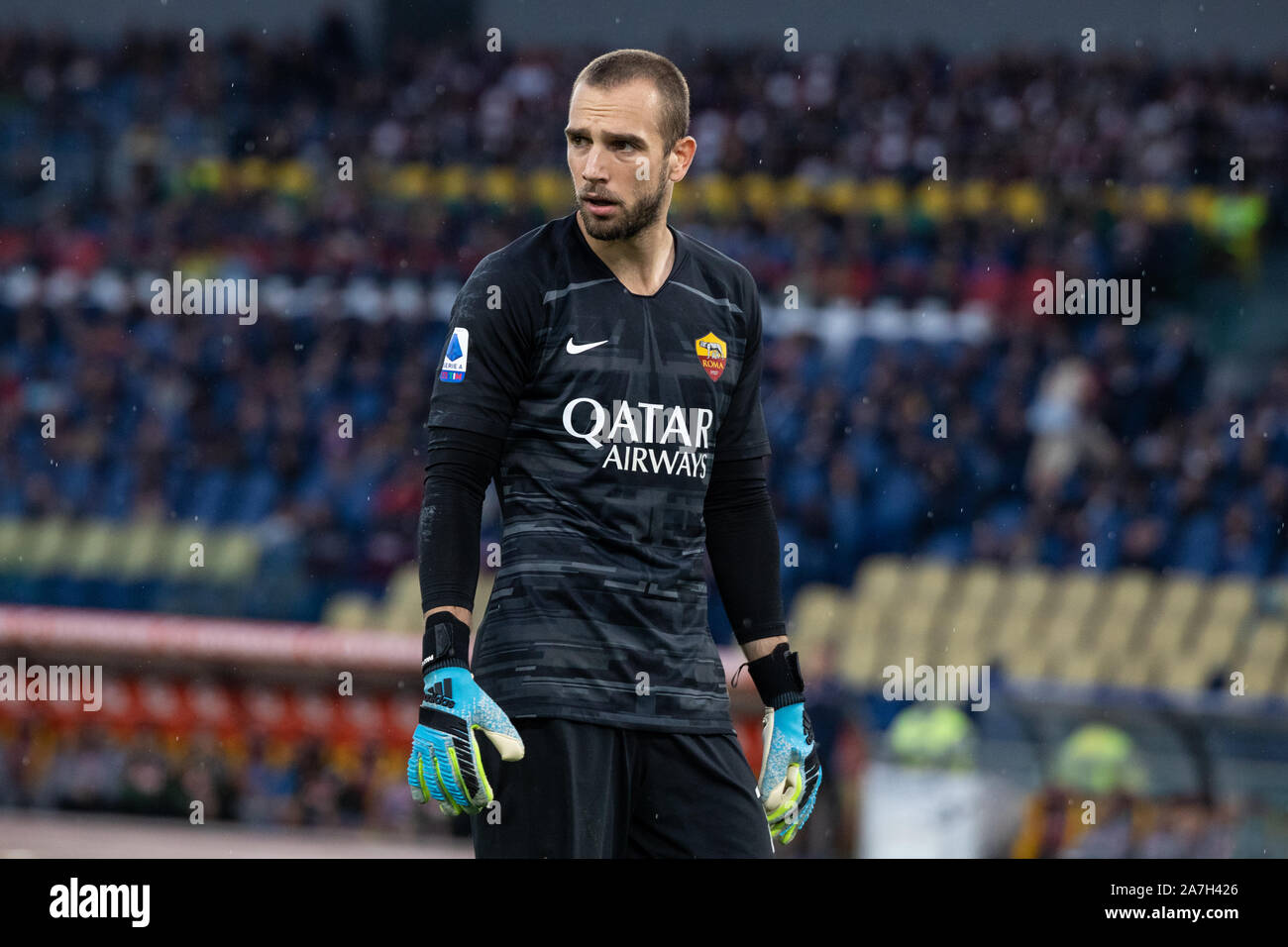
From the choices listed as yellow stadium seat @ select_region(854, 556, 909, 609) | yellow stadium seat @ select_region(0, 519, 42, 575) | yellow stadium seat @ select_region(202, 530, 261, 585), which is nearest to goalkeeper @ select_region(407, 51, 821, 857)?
yellow stadium seat @ select_region(854, 556, 909, 609)

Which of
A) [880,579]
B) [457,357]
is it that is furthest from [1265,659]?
[457,357]

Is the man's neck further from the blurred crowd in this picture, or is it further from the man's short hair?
the blurred crowd

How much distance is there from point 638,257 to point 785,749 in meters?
0.93

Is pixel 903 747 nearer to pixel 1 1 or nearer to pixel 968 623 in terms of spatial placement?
pixel 968 623

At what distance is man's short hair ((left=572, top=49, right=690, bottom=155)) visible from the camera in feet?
9.80

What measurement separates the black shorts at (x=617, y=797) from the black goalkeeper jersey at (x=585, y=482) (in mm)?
41

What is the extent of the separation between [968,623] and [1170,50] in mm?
6275

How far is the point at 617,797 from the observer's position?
2975 millimetres

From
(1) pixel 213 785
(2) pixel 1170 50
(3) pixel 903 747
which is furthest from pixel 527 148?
(3) pixel 903 747

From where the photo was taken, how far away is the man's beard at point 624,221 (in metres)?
3.01

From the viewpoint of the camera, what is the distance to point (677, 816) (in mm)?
2998

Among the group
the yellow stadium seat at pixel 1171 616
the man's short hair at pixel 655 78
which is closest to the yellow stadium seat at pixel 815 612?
the yellow stadium seat at pixel 1171 616

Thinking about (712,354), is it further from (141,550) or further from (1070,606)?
(141,550)

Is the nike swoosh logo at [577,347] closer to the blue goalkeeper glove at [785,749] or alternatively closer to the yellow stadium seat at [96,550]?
the blue goalkeeper glove at [785,749]
